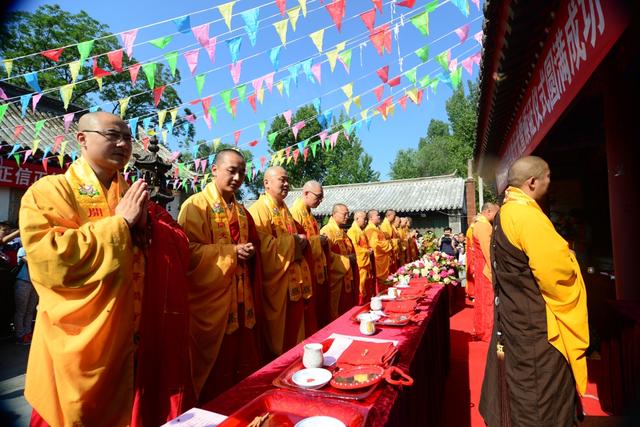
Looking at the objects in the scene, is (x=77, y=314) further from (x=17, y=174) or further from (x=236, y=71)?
(x=17, y=174)

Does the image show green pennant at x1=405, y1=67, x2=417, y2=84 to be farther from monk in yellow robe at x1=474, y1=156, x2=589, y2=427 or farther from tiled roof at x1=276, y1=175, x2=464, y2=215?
tiled roof at x1=276, y1=175, x2=464, y2=215

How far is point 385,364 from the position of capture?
5.27 feet

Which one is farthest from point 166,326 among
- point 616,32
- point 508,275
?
point 616,32

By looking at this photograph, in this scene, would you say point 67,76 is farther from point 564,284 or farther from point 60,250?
point 564,284

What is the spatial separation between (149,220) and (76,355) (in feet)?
2.68

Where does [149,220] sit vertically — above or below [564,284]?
above

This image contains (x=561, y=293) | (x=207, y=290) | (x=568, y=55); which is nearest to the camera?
(x=561, y=293)

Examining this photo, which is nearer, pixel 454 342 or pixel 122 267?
pixel 122 267

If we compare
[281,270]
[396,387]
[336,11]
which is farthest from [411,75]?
[396,387]

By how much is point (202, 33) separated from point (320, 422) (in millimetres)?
4440

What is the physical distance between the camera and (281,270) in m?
3.48

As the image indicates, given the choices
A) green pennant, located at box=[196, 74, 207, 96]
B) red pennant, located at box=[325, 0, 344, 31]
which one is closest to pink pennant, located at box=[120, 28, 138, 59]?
green pennant, located at box=[196, 74, 207, 96]

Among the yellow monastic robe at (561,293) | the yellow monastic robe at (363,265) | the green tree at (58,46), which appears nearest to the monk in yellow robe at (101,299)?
the yellow monastic robe at (561,293)

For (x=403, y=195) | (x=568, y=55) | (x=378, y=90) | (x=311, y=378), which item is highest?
(x=378, y=90)
